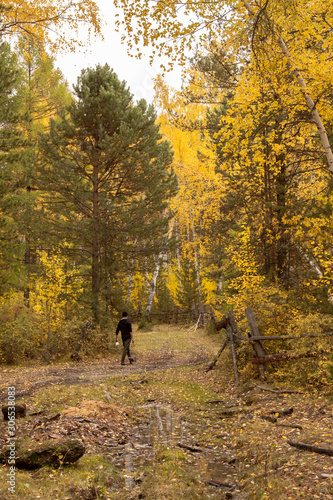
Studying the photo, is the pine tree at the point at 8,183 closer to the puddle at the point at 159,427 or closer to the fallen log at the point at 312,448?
the puddle at the point at 159,427

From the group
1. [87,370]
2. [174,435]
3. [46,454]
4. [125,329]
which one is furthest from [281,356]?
[87,370]

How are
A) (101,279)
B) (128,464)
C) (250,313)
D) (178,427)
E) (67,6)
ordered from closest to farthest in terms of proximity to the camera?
(128,464), (178,427), (67,6), (250,313), (101,279)

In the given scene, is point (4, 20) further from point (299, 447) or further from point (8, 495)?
point (299, 447)

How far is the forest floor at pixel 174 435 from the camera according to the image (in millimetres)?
3906

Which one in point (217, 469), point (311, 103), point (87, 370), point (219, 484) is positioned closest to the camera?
point (219, 484)

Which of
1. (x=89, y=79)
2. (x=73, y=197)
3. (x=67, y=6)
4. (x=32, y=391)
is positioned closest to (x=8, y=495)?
(x=32, y=391)

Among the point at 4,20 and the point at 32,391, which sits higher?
the point at 4,20

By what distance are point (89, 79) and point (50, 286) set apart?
8.05 metres

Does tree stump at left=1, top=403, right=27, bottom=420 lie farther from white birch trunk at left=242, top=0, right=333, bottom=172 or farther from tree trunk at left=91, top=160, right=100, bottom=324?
tree trunk at left=91, top=160, right=100, bottom=324

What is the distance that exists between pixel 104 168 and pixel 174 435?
11.2 metres

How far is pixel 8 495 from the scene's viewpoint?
345 centimetres

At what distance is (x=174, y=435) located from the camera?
599 centimetres

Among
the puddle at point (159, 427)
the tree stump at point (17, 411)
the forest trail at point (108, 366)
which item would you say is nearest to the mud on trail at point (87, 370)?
the forest trail at point (108, 366)

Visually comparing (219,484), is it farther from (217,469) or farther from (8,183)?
(8,183)
